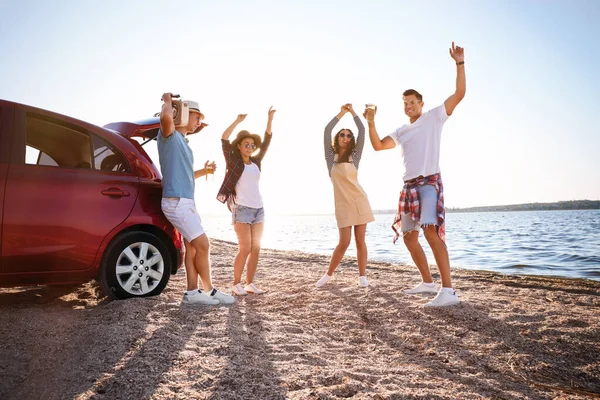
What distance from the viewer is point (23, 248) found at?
330 centimetres

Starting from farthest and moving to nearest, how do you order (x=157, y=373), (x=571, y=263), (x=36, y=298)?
(x=571, y=263)
(x=36, y=298)
(x=157, y=373)

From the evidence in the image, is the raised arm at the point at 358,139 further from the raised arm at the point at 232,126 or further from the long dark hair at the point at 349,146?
the raised arm at the point at 232,126

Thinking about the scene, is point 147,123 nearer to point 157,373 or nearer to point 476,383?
point 157,373

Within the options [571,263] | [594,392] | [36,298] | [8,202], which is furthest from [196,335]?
[571,263]

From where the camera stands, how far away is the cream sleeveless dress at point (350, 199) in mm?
5207

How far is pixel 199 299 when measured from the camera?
4051 millimetres

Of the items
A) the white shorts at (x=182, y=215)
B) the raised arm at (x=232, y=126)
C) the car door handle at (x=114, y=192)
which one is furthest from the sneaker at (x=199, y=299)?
the raised arm at (x=232, y=126)

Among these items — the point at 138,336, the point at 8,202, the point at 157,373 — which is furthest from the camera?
the point at 8,202

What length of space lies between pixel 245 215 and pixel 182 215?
99 cm

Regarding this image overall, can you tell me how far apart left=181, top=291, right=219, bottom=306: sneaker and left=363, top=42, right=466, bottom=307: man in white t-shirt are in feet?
6.85

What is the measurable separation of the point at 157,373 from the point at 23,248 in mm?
1772

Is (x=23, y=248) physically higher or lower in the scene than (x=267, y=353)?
higher

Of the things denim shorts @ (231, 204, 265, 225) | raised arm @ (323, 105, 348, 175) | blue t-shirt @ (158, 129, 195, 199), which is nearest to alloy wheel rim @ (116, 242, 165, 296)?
blue t-shirt @ (158, 129, 195, 199)

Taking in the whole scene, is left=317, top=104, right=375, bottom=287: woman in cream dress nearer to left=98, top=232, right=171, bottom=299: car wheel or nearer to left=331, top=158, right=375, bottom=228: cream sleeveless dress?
left=331, top=158, right=375, bottom=228: cream sleeveless dress
